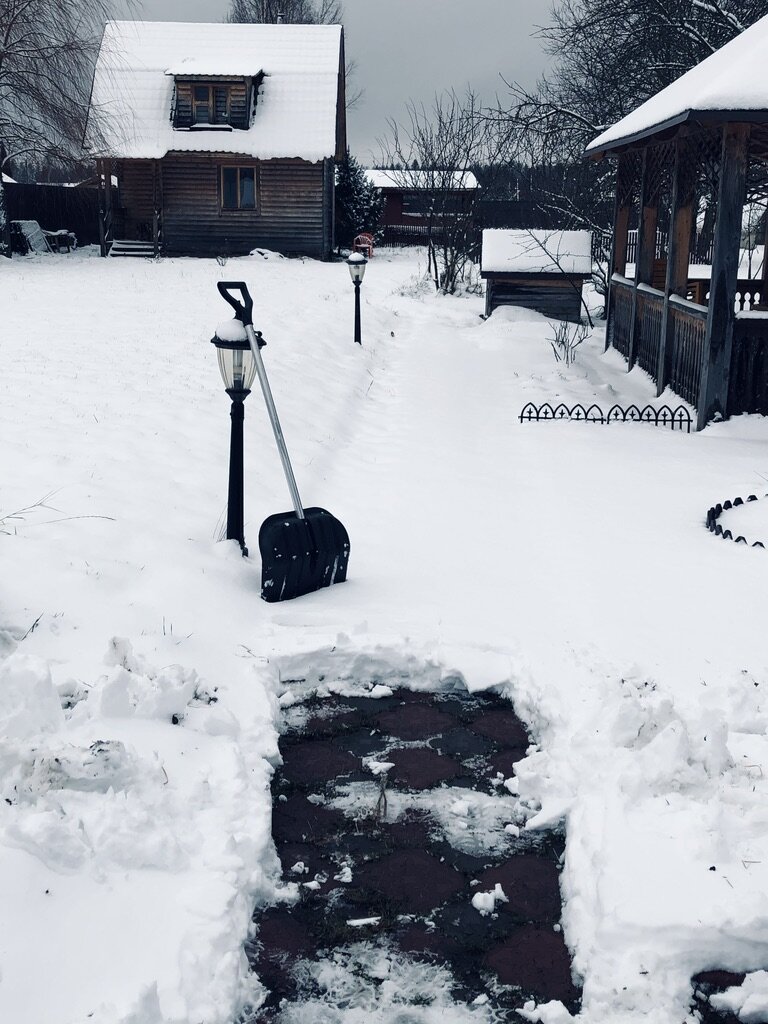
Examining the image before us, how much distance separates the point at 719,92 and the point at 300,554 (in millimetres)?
6123

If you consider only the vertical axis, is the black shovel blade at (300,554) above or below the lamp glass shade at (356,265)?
below

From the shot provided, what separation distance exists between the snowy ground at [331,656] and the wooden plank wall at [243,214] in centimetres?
2262

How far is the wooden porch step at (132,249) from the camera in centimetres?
3097

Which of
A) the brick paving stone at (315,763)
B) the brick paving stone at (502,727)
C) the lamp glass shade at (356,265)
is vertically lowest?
the brick paving stone at (315,763)

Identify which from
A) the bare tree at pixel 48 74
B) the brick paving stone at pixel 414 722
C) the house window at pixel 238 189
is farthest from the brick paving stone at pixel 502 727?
the house window at pixel 238 189

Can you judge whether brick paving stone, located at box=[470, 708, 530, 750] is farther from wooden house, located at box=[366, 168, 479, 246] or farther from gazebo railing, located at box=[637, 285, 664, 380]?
wooden house, located at box=[366, 168, 479, 246]

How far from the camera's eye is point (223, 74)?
30.5 m

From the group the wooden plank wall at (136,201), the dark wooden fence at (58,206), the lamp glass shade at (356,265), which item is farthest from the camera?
the dark wooden fence at (58,206)

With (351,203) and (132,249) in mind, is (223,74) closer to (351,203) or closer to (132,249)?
(132,249)

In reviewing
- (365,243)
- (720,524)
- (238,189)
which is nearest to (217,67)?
(238,189)

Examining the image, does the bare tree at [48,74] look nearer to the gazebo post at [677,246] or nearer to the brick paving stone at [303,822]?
the gazebo post at [677,246]

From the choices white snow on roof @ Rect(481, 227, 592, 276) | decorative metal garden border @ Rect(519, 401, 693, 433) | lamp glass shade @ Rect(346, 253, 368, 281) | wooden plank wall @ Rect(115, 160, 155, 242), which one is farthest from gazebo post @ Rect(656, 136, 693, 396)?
wooden plank wall @ Rect(115, 160, 155, 242)

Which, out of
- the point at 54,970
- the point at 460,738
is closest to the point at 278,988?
the point at 54,970

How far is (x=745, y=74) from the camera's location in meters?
9.00
